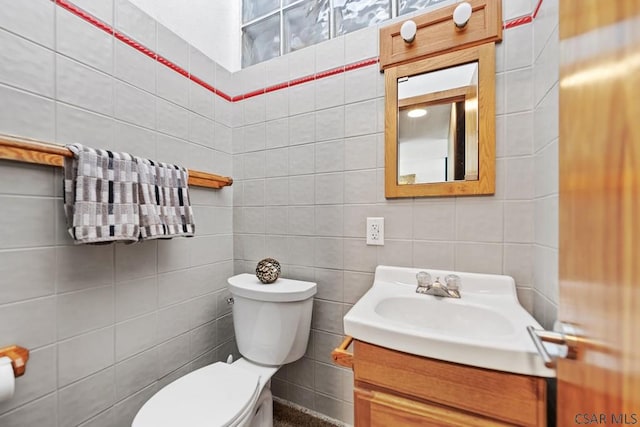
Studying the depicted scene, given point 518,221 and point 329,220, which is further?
point 329,220

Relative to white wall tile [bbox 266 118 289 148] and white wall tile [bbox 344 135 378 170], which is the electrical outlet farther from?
white wall tile [bbox 266 118 289 148]

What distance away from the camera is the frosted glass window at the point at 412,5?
1146 mm

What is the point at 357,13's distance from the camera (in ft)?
4.26

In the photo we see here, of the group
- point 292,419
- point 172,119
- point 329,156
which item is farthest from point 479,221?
point 172,119

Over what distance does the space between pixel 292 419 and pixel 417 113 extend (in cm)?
163

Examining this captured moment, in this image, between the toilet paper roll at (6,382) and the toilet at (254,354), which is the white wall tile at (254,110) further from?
the toilet paper roll at (6,382)

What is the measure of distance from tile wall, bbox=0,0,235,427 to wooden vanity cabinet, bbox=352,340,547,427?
0.95 m

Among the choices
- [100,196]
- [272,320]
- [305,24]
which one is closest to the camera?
[100,196]

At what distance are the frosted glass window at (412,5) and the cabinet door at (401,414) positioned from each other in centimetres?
150

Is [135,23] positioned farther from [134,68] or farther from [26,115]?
[26,115]

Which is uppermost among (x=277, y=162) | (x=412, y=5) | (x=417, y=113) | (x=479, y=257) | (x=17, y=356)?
(x=412, y=5)

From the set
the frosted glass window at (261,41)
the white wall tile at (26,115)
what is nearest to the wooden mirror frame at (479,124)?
the frosted glass window at (261,41)

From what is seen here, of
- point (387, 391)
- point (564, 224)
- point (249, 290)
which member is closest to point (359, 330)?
point (387, 391)

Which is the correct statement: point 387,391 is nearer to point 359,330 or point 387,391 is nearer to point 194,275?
point 359,330
